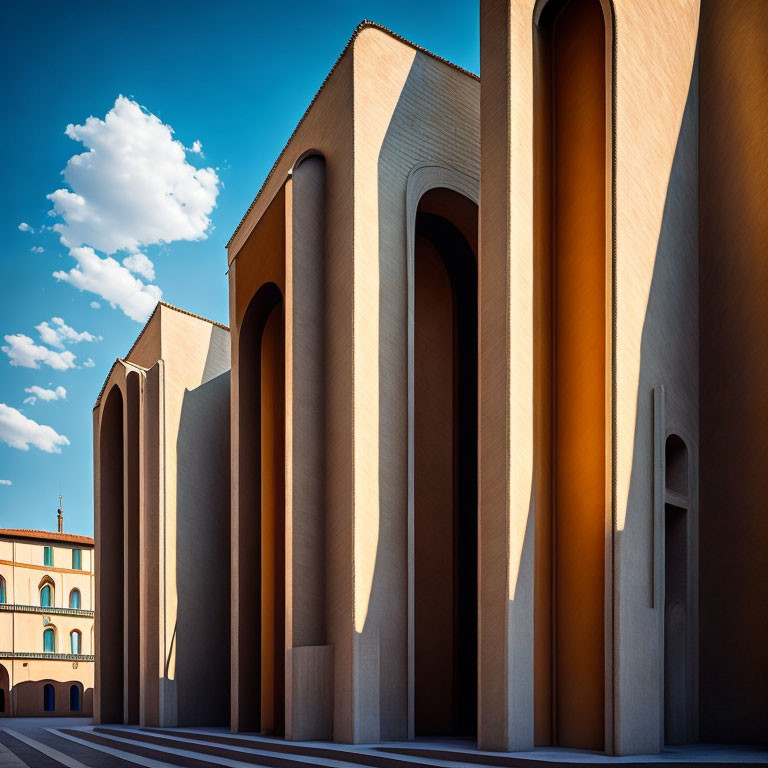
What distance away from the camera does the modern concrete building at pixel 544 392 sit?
10.0 meters

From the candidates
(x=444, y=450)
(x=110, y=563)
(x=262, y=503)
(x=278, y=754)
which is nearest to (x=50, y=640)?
(x=110, y=563)

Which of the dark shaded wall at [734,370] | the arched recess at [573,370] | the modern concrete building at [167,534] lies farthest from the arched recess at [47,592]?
the dark shaded wall at [734,370]

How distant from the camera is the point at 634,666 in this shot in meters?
9.48

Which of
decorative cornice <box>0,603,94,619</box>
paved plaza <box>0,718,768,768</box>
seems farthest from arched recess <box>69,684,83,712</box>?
paved plaza <box>0,718,768,768</box>

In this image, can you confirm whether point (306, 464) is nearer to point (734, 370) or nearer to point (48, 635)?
point (734, 370)

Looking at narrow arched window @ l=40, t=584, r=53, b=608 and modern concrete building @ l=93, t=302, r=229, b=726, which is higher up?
modern concrete building @ l=93, t=302, r=229, b=726

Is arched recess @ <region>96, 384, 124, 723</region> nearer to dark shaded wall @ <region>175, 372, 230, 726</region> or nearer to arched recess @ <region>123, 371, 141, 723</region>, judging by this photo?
arched recess @ <region>123, 371, 141, 723</region>

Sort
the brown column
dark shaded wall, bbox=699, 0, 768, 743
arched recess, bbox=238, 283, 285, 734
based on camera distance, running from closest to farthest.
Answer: dark shaded wall, bbox=699, 0, 768, 743 < the brown column < arched recess, bbox=238, 283, 285, 734

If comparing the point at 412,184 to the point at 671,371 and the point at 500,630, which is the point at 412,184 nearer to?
the point at 671,371

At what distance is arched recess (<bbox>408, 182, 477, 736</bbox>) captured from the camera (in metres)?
14.3

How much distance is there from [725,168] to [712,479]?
14.7 feet

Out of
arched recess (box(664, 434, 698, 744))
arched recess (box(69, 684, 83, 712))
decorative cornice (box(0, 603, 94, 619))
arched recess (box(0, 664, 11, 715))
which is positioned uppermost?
arched recess (box(664, 434, 698, 744))

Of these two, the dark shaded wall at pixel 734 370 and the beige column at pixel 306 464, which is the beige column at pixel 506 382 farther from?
the beige column at pixel 306 464

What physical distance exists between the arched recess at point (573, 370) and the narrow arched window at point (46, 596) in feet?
118
